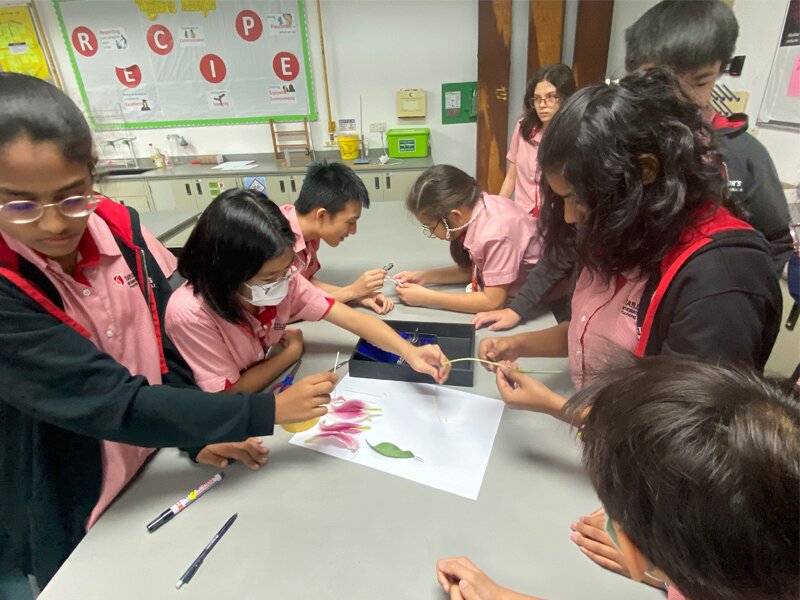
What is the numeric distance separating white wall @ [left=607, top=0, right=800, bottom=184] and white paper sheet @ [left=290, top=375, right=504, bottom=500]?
1.61 m

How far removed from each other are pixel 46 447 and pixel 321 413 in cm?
50

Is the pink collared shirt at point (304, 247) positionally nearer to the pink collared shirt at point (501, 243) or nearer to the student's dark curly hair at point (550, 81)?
the pink collared shirt at point (501, 243)

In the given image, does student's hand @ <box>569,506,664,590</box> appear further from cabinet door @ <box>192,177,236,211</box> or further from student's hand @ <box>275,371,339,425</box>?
cabinet door @ <box>192,177,236,211</box>

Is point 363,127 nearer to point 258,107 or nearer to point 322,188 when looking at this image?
point 258,107

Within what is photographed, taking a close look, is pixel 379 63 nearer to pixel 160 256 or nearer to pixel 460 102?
pixel 460 102

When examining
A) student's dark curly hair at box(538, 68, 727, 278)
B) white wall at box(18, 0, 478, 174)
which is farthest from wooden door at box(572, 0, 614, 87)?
student's dark curly hair at box(538, 68, 727, 278)

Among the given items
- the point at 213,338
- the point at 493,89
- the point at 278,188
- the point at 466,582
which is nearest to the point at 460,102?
the point at 493,89

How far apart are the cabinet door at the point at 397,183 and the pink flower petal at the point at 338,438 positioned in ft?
9.56

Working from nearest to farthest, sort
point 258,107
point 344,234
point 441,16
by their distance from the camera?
point 344,234
point 441,16
point 258,107

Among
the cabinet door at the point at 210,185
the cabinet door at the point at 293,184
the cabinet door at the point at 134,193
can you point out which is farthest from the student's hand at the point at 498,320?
the cabinet door at the point at 134,193

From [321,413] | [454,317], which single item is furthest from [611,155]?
[454,317]

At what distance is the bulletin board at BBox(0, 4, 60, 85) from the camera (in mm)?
3822

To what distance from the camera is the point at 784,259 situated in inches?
60.9

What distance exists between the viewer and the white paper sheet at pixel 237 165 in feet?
12.6
